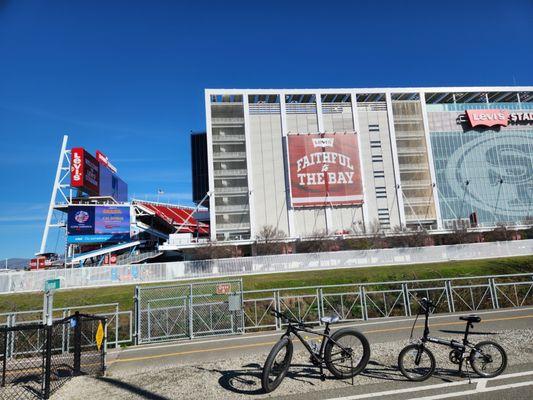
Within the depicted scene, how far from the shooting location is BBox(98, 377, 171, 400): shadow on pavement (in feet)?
21.1

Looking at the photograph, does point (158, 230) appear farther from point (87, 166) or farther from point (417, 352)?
point (417, 352)

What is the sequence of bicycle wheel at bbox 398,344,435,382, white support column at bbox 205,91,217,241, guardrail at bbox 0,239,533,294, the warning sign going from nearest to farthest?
bicycle wheel at bbox 398,344,435,382 < the warning sign < guardrail at bbox 0,239,533,294 < white support column at bbox 205,91,217,241

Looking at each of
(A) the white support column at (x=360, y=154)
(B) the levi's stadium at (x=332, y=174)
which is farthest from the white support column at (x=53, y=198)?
(A) the white support column at (x=360, y=154)

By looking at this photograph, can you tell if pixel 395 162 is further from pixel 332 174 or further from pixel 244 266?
pixel 244 266

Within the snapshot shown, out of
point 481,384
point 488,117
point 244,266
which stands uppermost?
point 488,117

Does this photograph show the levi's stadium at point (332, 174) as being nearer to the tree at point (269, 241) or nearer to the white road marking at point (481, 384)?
the tree at point (269, 241)

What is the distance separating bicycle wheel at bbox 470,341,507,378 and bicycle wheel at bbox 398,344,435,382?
735 mm

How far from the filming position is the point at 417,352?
6.61 meters

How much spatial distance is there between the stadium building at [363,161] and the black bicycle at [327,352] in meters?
57.9

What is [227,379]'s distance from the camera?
7.14 metres

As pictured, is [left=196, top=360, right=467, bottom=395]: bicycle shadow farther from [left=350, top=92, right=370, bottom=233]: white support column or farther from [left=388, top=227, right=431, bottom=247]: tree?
[left=350, top=92, right=370, bottom=233]: white support column

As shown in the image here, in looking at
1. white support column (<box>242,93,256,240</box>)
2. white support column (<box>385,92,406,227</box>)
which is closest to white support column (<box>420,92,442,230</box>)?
white support column (<box>385,92,406,227</box>)

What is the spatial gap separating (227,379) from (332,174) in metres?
62.5

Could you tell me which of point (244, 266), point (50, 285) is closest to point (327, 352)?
point (50, 285)
